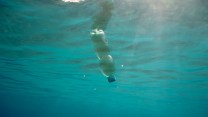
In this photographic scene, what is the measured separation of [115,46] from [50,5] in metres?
7.67

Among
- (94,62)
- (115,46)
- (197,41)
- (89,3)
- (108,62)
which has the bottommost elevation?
(108,62)

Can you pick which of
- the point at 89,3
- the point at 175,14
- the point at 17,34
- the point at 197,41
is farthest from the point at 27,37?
the point at 197,41

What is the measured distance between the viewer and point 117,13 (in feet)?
46.2

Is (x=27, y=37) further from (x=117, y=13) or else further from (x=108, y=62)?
(x=108, y=62)

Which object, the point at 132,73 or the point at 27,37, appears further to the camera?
the point at 132,73

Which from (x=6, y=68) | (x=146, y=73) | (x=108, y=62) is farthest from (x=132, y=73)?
(x=108, y=62)

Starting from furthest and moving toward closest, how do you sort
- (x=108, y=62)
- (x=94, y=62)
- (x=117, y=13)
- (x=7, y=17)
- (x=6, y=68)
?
(x=6, y=68), (x=94, y=62), (x=7, y=17), (x=117, y=13), (x=108, y=62)

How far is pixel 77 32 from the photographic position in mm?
17359

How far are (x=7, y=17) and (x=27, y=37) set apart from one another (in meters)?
3.55

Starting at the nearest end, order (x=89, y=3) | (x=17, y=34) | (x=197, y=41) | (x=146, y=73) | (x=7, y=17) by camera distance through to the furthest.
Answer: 1. (x=89, y=3)
2. (x=7, y=17)
3. (x=197, y=41)
4. (x=17, y=34)
5. (x=146, y=73)

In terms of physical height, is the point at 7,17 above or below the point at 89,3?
above

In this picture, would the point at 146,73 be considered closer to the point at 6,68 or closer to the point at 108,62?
the point at 6,68

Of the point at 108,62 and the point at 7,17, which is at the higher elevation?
the point at 7,17

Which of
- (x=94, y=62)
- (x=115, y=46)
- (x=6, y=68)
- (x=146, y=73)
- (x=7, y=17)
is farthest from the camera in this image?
(x=6, y=68)
